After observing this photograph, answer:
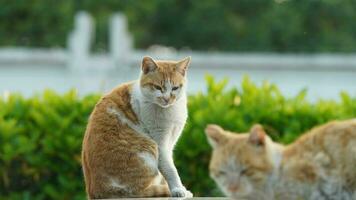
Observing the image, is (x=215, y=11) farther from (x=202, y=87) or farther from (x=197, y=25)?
(x=202, y=87)

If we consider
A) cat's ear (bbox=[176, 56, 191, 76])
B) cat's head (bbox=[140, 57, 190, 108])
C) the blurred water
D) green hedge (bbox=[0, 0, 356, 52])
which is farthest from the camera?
green hedge (bbox=[0, 0, 356, 52])

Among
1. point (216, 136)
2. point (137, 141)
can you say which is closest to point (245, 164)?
point (216, 136)

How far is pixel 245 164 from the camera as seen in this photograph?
150 inches

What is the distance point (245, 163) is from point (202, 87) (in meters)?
7.75

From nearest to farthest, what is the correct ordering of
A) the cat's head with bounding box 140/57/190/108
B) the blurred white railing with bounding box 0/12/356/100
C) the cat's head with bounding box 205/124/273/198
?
the cat's head with bounding box 205/124/273/198 < the cat's head with bounding box 140/57/190/108 < the blurred white railing with bounding box 0/12/356/100

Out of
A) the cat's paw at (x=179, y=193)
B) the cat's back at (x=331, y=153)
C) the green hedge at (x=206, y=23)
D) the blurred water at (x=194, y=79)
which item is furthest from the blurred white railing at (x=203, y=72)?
the green hedge at (x=206, y=23)

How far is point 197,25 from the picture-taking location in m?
22.7

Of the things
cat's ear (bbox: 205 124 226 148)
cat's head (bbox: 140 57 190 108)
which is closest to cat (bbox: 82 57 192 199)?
cat's head (bbox: 140 57 190 108)

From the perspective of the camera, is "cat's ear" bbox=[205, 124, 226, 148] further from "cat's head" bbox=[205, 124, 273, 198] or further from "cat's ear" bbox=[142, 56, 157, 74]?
"cat's ear" bbox=[142, 56, 157, 74]

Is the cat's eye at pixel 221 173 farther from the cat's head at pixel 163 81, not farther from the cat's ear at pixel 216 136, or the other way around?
the cat's head at pixel 163 81

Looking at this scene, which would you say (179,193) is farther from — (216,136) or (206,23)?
(206,23)

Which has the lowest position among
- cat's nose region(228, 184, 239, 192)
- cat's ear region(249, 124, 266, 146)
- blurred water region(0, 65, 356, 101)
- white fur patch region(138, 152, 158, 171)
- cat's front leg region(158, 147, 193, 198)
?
blurred water region(0, 65, 356, 101)

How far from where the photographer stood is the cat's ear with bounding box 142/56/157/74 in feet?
17.5

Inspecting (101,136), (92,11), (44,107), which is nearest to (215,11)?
(92,11)
